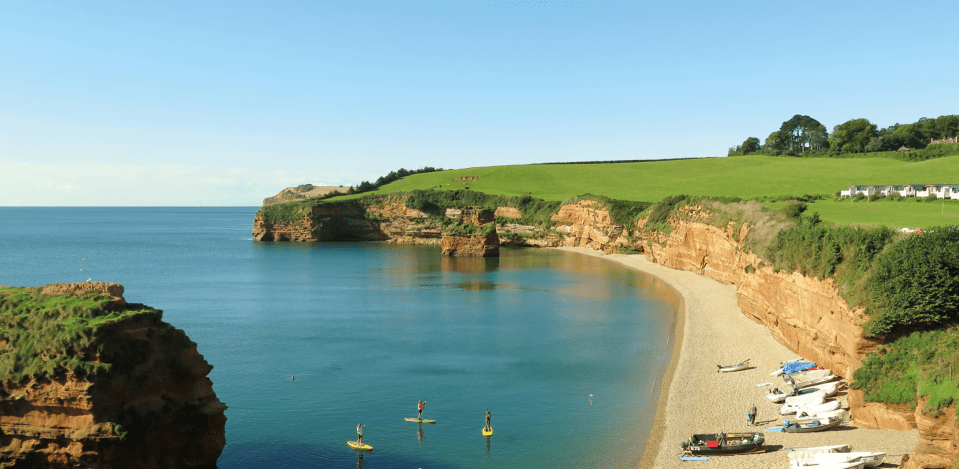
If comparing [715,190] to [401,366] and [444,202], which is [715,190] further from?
[401,366]

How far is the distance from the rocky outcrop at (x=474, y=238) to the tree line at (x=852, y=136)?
9733 cm

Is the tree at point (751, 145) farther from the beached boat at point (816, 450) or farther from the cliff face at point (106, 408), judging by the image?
the cliff face at point (106, 408)

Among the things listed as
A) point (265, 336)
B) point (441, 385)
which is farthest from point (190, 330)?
point (441, 385)

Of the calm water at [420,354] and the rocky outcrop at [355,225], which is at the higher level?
the rocky outcrop at [355,225]

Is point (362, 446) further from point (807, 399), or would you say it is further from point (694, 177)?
point (694, 177)

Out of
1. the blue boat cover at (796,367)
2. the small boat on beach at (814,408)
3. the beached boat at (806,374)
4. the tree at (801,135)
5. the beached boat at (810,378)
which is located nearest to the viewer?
the small boat on beach at (814,408)

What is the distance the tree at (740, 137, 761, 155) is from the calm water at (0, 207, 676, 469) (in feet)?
392

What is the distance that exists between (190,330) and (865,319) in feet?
162

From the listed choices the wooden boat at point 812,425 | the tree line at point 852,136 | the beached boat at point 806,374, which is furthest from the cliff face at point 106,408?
the tree line at point 852,136

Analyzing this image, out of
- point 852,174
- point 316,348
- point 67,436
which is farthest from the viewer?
point 852,174

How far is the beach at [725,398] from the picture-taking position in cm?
2491

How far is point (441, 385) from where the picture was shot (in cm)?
3575

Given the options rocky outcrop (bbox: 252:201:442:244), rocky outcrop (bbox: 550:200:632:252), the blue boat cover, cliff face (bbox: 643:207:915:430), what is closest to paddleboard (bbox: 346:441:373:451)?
cliff face (bbox: 643:207:915:430)

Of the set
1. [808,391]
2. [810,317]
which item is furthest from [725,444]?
[810,317]
